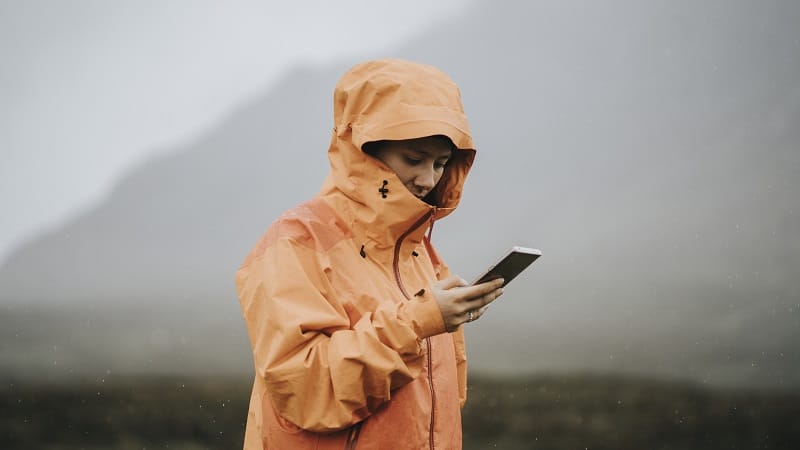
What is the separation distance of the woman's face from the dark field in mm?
2799

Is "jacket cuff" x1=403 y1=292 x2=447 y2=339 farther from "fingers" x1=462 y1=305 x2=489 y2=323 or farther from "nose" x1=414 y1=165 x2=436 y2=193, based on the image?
"nose" x1=414 y1=165 x2=436 y2=193

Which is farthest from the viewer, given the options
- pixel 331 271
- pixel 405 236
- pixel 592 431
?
pixel 592 431

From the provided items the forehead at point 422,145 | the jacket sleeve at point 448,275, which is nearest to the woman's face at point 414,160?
the forehead at point 422,145

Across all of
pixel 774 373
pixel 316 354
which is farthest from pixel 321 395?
pixel 774 373

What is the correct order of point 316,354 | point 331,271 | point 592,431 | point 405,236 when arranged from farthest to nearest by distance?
point 592,431 < point 405,236 < point 331,271 < point 316,354

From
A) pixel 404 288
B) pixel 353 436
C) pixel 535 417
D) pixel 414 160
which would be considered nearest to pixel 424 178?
pixel 414 160

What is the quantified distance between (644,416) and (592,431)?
311mm

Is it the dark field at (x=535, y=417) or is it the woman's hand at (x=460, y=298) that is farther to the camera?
the dark field at (x=535, y=417)

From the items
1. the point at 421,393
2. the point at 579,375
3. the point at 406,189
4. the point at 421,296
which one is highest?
the point at 406,189

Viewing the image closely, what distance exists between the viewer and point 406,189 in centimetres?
174

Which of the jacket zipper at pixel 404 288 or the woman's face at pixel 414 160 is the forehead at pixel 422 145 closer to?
the woman's face at pixel 414 160

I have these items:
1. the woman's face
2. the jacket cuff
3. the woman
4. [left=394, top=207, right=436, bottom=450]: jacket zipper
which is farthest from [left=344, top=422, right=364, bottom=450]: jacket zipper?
the woman's face

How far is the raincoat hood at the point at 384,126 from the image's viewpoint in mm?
1747

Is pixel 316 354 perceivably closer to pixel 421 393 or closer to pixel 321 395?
pixel 321 395
